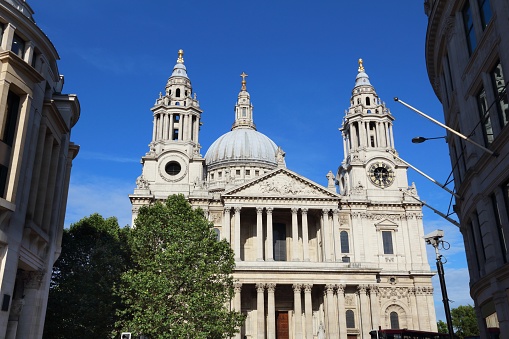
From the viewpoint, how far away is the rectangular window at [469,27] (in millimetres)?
19841

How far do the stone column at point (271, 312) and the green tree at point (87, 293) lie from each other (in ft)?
52.0

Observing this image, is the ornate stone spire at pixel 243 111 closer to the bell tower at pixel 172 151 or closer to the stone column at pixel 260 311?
the bell tower at pixel 172 151

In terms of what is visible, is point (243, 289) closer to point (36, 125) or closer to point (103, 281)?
point (103, 281)

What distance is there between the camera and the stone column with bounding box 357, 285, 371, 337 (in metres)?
47.5

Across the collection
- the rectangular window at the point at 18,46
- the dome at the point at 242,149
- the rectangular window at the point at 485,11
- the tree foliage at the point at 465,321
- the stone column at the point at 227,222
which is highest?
the dome at the point at 242,149

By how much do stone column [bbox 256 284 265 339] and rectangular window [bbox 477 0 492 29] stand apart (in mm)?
35253

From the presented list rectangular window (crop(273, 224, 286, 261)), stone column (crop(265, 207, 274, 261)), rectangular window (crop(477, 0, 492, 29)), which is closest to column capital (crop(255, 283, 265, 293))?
stone column (crop(265, 207, 274, 261))

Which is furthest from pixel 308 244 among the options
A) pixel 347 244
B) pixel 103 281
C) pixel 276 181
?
pixel 103 281

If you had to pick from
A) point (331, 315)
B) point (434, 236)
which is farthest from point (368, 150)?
point (434, 236)

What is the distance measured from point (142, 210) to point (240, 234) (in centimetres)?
1915

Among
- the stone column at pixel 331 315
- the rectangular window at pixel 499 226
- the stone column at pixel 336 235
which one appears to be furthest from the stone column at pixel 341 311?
the rectangular window at pixel 499 226

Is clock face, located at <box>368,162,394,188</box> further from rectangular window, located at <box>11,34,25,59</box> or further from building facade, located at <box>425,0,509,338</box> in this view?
rectangular window, located at <box>11,34,25,59</box>

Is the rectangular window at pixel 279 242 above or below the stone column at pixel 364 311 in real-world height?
above

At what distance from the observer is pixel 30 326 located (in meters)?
21.9
